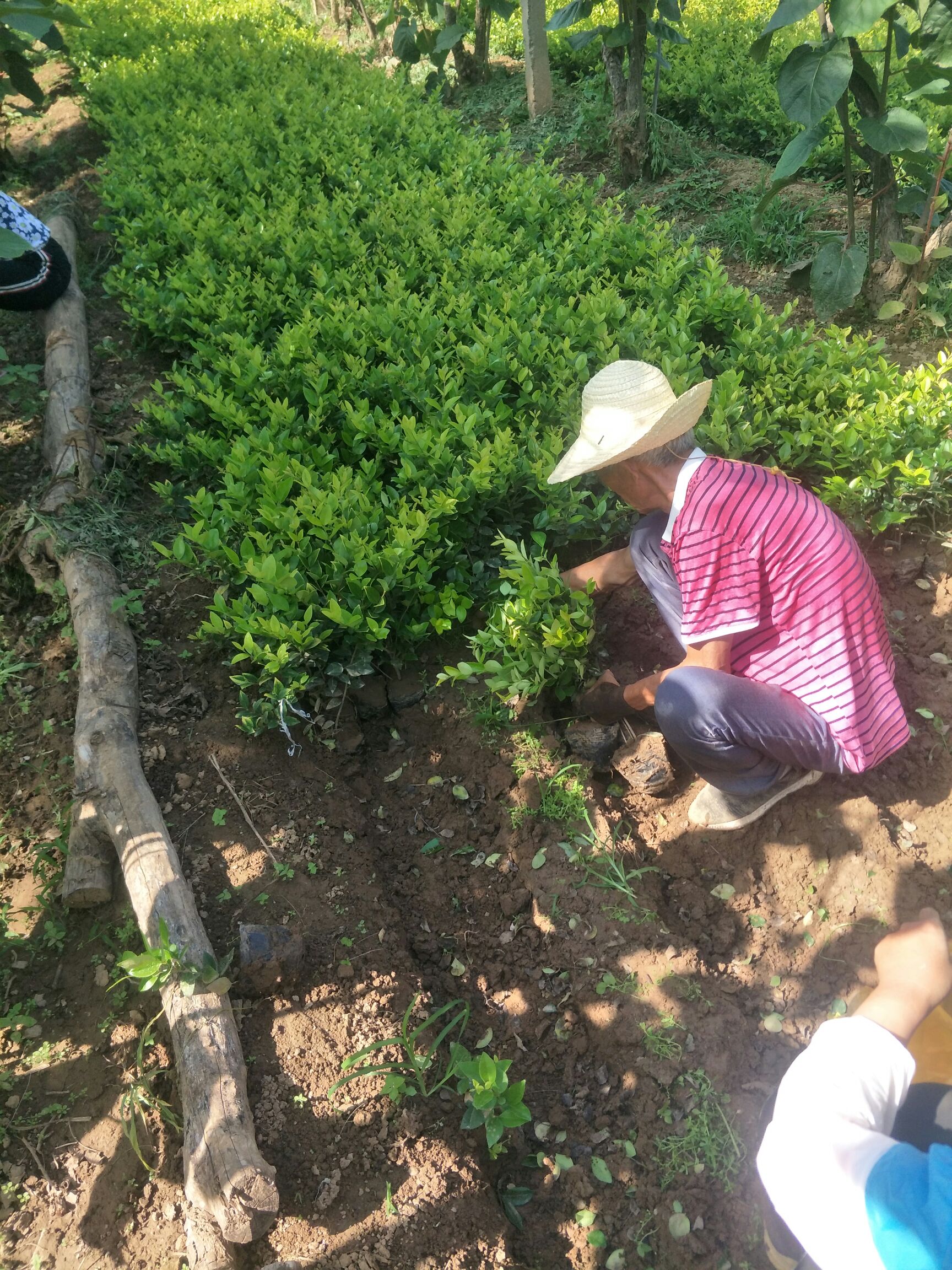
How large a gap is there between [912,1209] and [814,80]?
4.40 m

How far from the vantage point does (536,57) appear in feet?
22.9

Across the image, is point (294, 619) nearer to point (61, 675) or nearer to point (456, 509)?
point (456, 509)

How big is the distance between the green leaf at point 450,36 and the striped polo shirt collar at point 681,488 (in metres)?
7.61

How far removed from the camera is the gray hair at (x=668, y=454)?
8.20 ft

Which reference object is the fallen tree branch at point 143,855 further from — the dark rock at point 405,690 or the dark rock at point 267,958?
the dark rock at point 405,690

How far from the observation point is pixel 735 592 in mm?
2449

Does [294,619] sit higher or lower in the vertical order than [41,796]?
higher

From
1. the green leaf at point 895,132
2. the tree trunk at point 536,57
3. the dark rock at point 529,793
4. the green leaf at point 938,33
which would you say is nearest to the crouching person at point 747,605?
the dark rock at point 529,793

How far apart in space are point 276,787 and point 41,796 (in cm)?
87

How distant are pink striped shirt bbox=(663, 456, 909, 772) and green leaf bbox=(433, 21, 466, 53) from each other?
7630mm

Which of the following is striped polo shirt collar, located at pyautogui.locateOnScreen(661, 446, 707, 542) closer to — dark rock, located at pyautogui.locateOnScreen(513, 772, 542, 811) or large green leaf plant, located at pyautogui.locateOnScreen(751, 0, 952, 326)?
dark rock, located at pyautogui.locateOnScreen(513, 772, 542, 811)

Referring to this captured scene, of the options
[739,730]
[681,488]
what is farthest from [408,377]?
[739,730]

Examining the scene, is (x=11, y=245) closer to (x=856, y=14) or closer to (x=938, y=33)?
(x=856, y=14)

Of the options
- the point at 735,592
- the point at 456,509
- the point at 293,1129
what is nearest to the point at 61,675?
the point at 456,509
